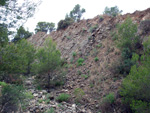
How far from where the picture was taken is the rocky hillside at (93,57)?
10.4 meters

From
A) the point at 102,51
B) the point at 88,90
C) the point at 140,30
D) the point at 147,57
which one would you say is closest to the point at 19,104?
the point at 88,90

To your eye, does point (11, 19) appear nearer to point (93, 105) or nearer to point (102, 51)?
point (93, 105)

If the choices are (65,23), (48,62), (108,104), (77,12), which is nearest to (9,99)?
(108,104)

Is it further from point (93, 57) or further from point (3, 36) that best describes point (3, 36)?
point (93, 57)

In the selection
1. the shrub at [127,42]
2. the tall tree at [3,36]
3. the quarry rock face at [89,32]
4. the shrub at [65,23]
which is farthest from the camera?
the shrub at [65,23]

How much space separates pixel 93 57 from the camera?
1525cm

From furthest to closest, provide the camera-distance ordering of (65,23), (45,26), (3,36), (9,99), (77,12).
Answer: (45,26) < (77,12) < (65,23) < (9,99) < (3,36)

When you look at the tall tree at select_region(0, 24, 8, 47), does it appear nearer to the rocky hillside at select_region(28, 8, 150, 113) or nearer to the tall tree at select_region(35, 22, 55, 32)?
the rocky hillside at select_region(28, 8, 150, 113)

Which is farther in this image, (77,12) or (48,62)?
(77,12)

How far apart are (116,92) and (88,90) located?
257 cm

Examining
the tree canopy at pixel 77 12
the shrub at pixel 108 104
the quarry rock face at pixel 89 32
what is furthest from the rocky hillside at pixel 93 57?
the tree canopy at pixel 77 12

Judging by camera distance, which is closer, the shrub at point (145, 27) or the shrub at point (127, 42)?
the shrub at point (127, 42)

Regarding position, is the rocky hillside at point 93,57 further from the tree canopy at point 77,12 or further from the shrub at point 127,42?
the tree canopy at point 77,12

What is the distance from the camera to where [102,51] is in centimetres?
1493
